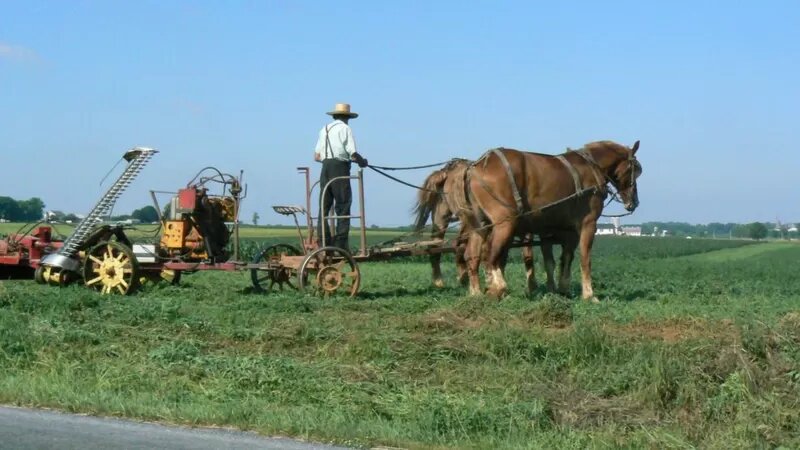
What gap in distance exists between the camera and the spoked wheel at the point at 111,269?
14336mm

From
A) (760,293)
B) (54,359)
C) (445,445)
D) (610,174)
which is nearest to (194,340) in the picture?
(54,359)

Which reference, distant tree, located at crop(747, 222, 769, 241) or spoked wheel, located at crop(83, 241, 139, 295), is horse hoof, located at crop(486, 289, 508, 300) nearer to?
spoked wheel, located at crop(83, 241, 139, 295)

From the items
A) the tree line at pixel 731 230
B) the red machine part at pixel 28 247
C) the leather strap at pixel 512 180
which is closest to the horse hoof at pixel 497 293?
the leather strap at pixel 512 180

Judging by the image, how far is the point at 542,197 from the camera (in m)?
14.4

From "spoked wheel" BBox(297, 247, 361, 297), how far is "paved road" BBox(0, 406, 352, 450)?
6.08m

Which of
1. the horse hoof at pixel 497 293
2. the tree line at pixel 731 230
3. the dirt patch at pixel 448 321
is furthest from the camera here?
the tree line at pixel 731 230

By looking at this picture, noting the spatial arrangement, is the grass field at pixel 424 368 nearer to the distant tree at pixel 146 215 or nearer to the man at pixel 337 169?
the man at pixel 337 169

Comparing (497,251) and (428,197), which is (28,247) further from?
(497,251)

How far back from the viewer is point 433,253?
1506 centimetres

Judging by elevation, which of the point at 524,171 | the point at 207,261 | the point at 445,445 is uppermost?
the point at 524,171

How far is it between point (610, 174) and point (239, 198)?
17.4 feet

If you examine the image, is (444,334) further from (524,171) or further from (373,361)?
(524,171)

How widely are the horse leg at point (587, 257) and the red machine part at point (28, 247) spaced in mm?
7571

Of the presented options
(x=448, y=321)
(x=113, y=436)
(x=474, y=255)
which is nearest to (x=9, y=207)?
(x=474, y=255)
